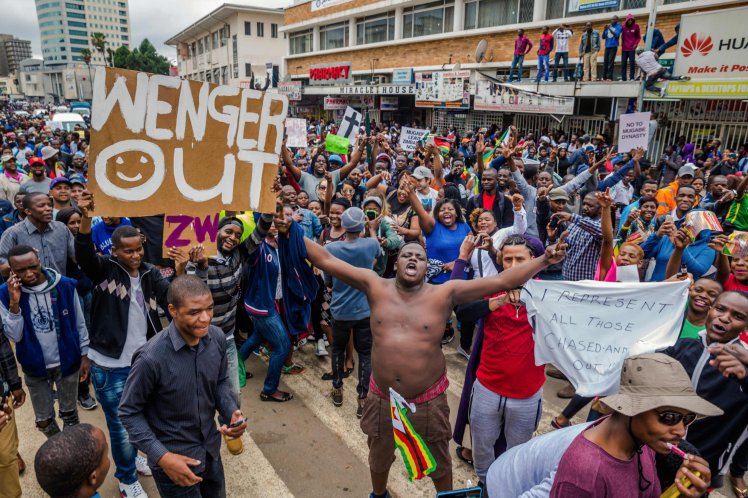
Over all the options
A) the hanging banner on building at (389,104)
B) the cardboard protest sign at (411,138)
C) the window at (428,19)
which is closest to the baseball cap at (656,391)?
the cardboard protest sign at (411,138)

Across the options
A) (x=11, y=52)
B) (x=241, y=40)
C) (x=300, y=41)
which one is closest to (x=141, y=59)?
(x=241, y=40)

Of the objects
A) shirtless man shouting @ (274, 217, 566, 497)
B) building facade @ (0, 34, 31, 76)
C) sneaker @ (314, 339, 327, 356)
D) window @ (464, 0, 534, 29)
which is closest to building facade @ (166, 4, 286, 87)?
window @ (464, 0, 534, 29)

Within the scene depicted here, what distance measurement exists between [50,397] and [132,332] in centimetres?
99

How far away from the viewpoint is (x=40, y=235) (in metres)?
4.71

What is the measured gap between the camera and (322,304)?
616 centimetres

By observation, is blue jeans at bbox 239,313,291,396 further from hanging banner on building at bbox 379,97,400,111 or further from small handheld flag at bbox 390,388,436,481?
hanging banner on building at bbox 379,97,400,111

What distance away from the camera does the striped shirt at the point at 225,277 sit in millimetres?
4004

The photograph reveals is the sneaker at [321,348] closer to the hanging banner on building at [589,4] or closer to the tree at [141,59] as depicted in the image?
the hanging banner on building at [589,4]

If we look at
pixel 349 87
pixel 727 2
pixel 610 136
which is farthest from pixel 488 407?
pixel 349 87

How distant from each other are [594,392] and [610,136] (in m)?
15.7

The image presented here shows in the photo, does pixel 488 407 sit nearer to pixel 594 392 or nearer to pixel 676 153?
pixel 594 392

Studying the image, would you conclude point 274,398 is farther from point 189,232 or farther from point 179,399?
point 179,399

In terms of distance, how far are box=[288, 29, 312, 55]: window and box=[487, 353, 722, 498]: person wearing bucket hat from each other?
43094 millimetres

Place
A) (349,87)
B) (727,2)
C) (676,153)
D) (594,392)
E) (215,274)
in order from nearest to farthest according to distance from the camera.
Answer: (594,392) → (215,274) → (676,153) → (727,2) → (349,87)
